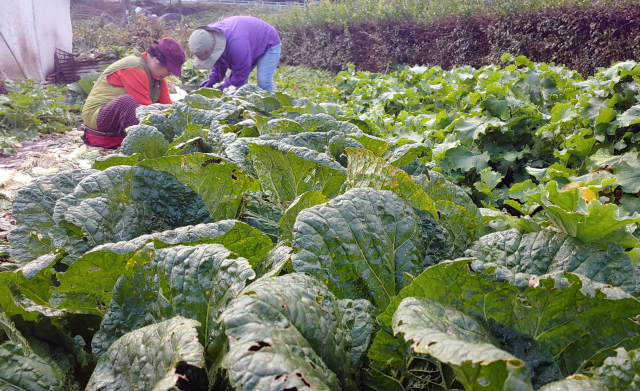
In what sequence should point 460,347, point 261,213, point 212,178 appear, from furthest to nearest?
point 261,213 → point 212,178 → point 460,347

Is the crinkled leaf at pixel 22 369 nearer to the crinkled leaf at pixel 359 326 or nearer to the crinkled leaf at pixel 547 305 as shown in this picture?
the crinkled leaf at pixel 359 326

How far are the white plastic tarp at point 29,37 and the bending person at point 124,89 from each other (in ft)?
26.0

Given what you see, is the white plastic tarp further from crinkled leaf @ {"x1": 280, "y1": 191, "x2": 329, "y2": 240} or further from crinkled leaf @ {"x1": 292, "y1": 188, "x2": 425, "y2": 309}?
crinkled leaf @ {"x1": 292, "y1": 188, "x2": 425, "y2": 309}

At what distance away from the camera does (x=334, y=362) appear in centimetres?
95

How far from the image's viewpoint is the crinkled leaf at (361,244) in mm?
1207

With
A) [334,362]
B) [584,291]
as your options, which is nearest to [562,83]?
[584,291]

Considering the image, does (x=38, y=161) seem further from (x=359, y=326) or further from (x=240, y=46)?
(x=359, y=326)

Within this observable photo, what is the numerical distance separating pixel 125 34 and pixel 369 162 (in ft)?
57.2

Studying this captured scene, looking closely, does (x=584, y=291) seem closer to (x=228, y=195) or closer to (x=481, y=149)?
(x=228, y=195)

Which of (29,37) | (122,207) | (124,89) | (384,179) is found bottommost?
(29,37)

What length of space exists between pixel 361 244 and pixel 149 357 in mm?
675

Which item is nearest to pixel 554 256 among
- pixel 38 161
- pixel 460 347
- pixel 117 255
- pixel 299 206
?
pixel 460 347

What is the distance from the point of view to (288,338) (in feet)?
2.72

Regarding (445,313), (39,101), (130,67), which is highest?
(445,313)
